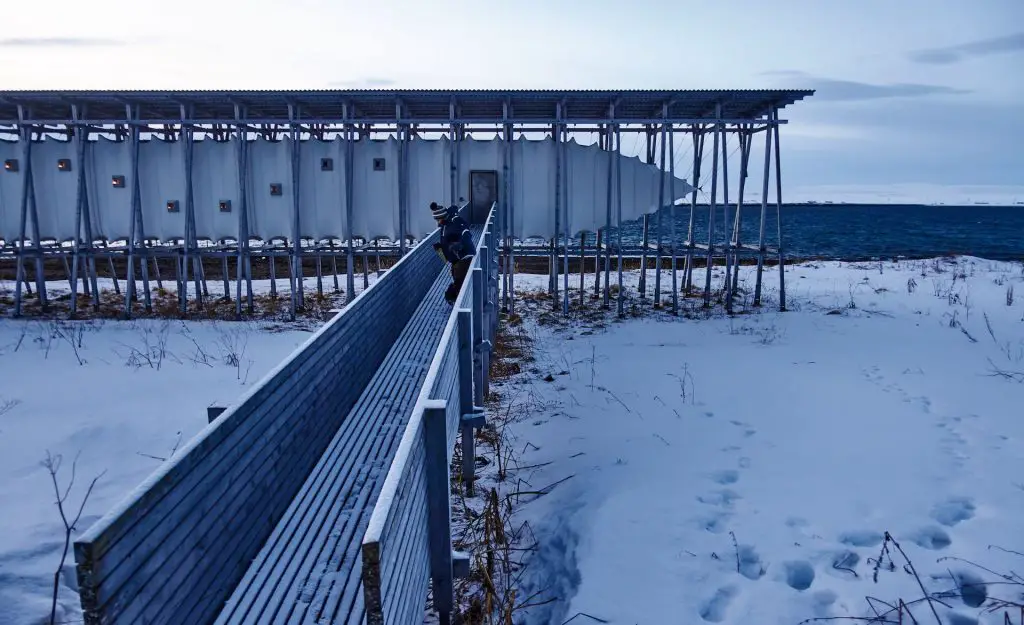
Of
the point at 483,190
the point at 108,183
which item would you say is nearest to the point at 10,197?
the point at 108,183

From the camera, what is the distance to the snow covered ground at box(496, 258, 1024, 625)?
4.77 m

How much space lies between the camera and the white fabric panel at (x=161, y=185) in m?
18.2

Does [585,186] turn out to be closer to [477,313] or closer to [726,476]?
[477,313]

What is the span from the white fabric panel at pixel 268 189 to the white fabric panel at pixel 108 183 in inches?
145

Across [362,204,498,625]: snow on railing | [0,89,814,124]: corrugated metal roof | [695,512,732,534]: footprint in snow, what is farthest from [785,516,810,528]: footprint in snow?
[0,89,814,124]: corrugated metal roof

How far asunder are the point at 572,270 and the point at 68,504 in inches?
1234

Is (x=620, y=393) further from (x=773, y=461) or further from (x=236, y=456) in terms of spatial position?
(x=236, y=456)

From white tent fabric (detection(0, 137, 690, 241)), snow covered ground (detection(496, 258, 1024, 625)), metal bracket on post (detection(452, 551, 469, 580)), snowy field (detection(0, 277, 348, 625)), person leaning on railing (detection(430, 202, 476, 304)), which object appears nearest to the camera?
metal bracket on post (detection(452, 551, 469, 580))

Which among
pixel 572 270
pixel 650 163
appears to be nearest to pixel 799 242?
pixel 572 270

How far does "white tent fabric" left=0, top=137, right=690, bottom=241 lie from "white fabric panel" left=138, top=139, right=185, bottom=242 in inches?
1.1

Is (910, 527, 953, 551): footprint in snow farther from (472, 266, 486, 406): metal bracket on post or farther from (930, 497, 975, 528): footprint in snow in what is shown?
(472, 266, 486, 406): metal bracket on post

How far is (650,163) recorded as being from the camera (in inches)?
798

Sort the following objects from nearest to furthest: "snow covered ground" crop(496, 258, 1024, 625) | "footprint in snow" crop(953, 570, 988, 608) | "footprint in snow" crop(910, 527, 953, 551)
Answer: "footprint in snow" crop(953, 570, 988, 608) < "snow covered ground" crop(496, 258, 1024, 625) < "footprint in snow" crop(910, 527, 953, 551)

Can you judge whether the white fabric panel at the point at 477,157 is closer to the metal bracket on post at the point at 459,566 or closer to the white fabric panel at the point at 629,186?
the white fabric panel at the point at 629,186
